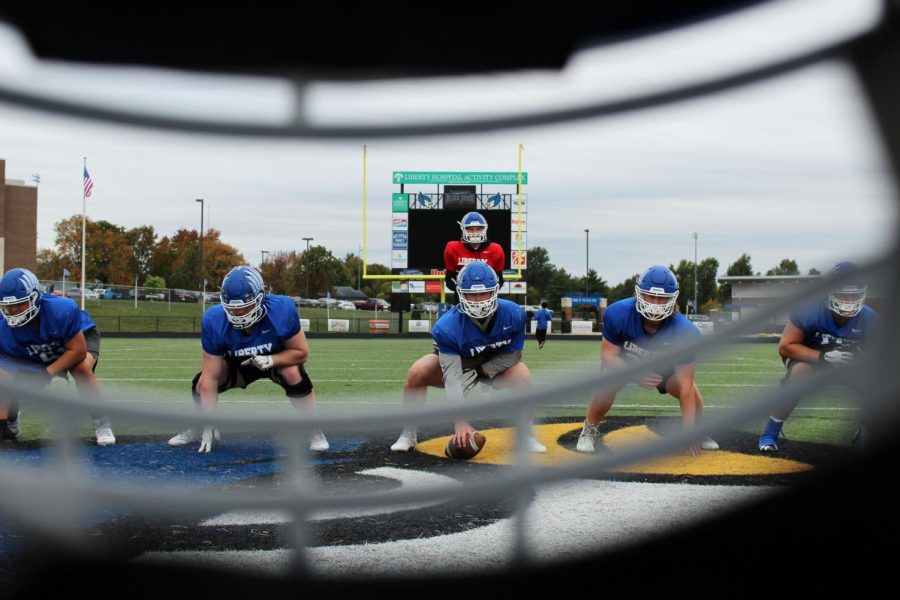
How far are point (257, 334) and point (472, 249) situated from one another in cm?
127

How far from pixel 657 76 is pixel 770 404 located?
0.42 metres

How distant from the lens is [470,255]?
3955 millimetres

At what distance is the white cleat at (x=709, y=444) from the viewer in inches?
31.1

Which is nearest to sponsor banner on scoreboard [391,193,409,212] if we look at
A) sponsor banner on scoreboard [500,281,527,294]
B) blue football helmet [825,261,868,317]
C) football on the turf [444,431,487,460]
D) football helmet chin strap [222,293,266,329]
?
sponsor banner on scoreboard [500,281,527,294]

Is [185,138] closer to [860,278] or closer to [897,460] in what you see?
[860,278]

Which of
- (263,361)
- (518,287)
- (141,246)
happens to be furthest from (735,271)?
(518,287)

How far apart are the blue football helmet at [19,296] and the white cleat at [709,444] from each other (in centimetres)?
274

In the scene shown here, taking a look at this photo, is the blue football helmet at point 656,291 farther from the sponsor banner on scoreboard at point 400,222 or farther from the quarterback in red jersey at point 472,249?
the sponsor banner on scoreboard at point 400,222

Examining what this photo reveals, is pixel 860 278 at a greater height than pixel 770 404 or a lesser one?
greater

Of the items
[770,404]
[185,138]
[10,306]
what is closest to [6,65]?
[185,138]

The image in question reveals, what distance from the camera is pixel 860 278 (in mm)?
686

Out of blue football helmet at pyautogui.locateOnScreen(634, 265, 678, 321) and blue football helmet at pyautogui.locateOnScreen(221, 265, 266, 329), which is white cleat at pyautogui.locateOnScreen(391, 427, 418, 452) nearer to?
blue football helmet at pyautogui.locateOnScreen(221, 265, 266, 329)

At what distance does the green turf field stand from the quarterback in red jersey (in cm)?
69

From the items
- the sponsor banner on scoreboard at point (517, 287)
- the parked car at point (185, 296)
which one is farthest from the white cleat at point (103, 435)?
the sponsor banner on scoreboard at point (517, 287)
